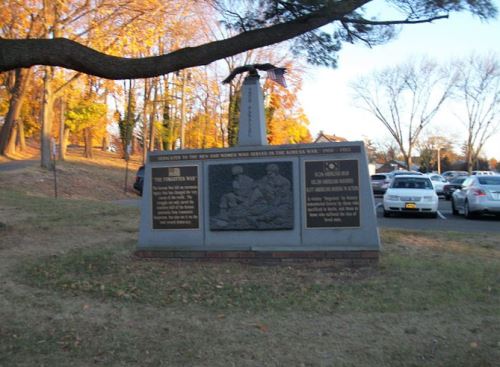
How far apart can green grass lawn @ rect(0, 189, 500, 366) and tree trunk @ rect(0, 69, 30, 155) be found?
25.1 meters

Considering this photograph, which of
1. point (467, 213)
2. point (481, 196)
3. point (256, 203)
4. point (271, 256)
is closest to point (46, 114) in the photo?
point (467, 213)

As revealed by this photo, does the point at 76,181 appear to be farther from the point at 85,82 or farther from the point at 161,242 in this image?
the point at 161,242

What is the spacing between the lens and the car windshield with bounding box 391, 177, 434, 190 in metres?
18.5

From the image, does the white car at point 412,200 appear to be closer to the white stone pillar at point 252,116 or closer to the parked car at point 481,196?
the parked car at point 481,196

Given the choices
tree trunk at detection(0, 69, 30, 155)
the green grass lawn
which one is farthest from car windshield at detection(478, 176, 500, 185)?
tree trunk at detection(0, 69, 30, 155)

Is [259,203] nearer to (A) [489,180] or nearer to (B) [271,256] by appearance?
(B) [271,256]

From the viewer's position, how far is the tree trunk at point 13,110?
111ft

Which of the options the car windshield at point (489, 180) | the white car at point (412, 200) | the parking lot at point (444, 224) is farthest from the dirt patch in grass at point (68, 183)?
the car windshield at point (489, 180)

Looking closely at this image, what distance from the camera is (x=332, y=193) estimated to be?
8.12 m

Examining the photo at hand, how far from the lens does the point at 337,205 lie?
8078 mm

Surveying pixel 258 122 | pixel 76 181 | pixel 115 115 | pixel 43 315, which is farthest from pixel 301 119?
pixel 43 315

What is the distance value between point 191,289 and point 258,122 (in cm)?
311

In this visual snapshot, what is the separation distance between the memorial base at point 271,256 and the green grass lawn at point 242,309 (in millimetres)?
155

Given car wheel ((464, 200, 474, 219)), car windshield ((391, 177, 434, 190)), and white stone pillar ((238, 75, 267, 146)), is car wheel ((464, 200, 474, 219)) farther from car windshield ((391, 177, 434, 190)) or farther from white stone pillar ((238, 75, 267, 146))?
white stone pillar ((238, 75, 267, 146))
